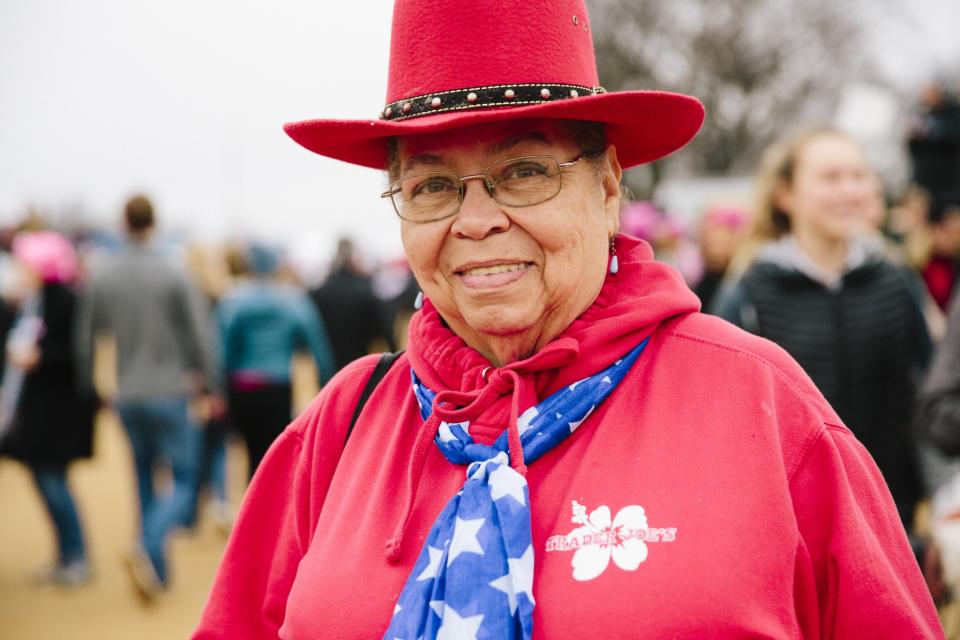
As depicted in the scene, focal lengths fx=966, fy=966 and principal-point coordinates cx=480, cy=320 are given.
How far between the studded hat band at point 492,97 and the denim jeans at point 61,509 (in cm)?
593

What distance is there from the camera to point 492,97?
74.1 inches

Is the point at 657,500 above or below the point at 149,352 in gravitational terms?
above

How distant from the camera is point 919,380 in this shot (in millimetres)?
3721

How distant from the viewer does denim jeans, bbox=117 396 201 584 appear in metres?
6.65

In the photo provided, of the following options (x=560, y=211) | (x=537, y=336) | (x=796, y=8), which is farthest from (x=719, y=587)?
(x=796, y=8)

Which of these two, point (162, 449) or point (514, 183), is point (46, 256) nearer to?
point (162, 449)

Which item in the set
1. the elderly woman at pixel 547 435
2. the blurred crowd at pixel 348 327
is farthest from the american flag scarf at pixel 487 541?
the blurred crowd at pixel 348 327

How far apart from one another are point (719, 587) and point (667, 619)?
0.10 metres

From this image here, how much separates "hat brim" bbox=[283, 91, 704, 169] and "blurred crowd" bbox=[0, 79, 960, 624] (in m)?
1.66

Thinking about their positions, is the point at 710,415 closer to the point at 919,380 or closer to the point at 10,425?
the point at 919,380

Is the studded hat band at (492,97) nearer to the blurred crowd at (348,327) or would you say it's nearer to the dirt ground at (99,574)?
the blurred crowd at (348,327)

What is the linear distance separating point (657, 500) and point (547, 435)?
24cm

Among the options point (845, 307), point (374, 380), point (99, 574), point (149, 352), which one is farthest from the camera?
point (99, 574)

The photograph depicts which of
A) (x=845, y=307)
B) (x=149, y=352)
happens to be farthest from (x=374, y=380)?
(x=149, y=352)
